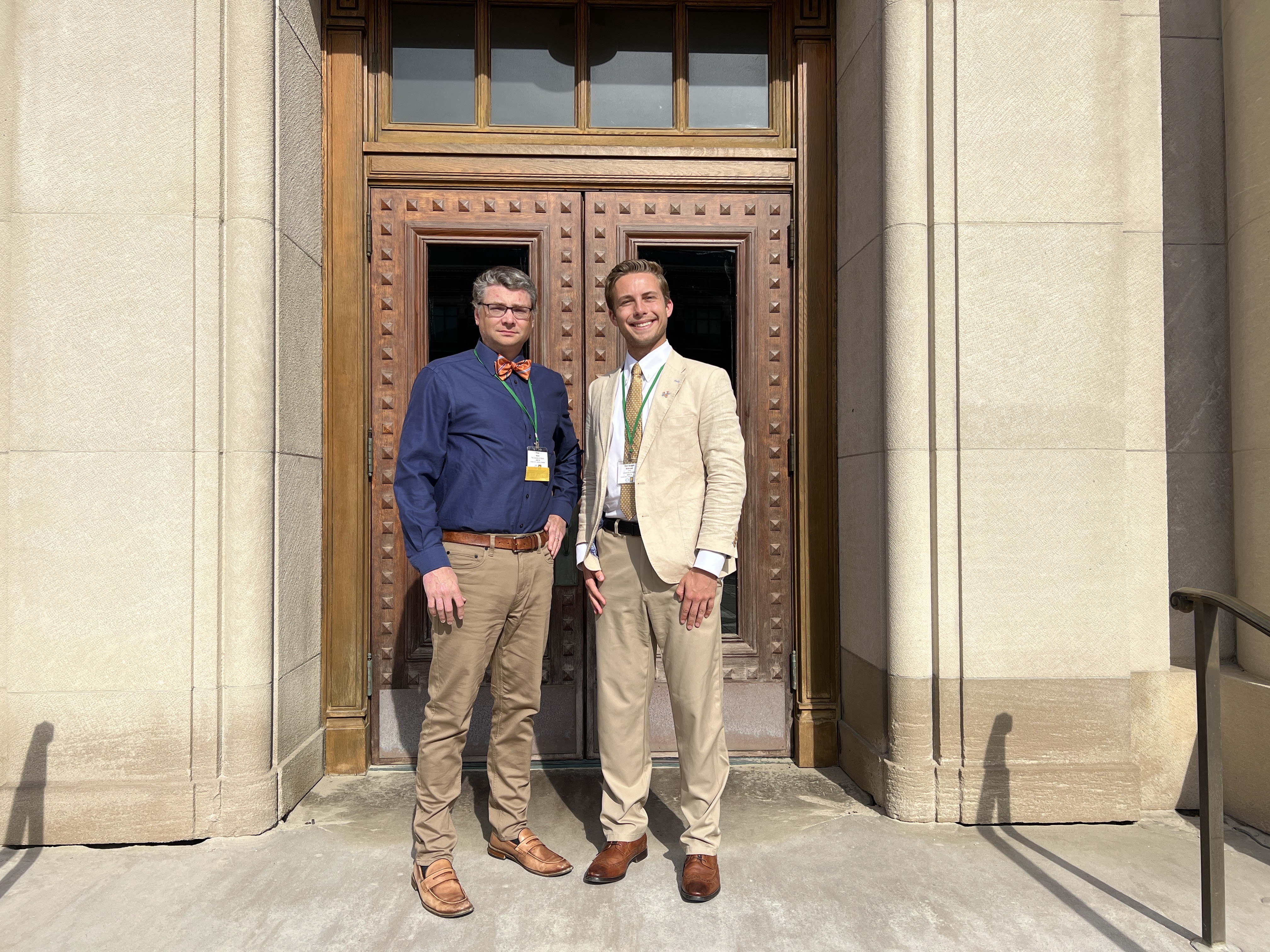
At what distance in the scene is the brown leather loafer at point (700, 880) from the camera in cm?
283

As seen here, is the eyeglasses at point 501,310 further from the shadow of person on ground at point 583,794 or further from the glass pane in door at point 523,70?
the shadow of person on ground at point 583,794

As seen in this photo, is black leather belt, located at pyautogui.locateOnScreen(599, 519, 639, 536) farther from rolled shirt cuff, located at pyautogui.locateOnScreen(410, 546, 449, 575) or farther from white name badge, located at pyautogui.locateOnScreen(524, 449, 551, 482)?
rolled shirt cuff, located at pyautogui.locateOnScreen(410, 546, 449, 575)

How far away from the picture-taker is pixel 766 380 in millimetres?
4238

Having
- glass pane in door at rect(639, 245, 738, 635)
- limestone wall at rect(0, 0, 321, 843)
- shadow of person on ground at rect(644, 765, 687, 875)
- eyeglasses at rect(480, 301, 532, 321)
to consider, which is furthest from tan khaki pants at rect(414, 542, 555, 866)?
glass pane in door at rect(639, 245, 738, 635)

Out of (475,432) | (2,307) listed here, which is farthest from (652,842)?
(2,307)

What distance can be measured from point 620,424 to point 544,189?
1716 millimetres

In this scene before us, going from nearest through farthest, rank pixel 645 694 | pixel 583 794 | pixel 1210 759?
pixel 1210 759 → pixel 645 694 → pixel 583 794

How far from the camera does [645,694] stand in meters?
3.11

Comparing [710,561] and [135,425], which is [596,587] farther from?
[135,425]

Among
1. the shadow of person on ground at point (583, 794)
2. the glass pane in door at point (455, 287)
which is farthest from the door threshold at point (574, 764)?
the glass pane in door at point (455, 287)

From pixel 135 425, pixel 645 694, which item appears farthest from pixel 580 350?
pixel 135 425

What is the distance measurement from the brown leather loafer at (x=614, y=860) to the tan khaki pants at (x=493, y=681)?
1.15 feet

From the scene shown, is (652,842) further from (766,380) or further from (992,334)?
(992,334)

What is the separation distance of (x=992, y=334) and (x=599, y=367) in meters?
1.84
